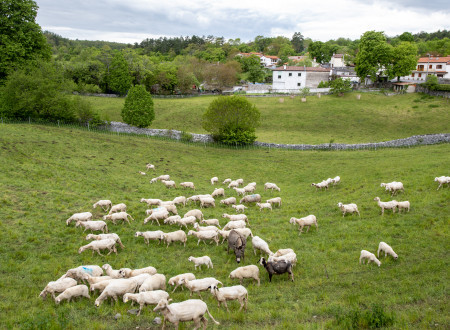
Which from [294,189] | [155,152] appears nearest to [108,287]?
[294,189]

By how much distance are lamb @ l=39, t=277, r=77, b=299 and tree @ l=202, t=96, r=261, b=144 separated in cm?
3746

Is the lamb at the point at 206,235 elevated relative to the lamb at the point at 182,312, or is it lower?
lower

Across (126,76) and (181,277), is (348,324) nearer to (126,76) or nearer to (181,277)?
(181,277)

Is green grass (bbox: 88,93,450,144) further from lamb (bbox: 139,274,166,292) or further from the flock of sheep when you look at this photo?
lamb (bbox: 139,274,166,292)

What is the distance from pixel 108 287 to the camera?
38.8ft

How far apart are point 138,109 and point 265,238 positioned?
41.9m

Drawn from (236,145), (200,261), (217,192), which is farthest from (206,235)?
(236,145)

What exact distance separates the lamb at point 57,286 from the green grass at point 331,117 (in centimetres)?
4456

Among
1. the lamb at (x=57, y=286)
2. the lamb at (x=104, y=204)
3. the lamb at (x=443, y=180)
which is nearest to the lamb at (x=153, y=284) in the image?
the lamb at (x=57, y=286)

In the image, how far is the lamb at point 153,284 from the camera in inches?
473

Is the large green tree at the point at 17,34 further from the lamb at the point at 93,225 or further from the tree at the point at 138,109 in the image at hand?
the lamb at the point at 93,225

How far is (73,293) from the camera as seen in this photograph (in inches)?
464

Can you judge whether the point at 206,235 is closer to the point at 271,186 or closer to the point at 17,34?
the point at 271,186

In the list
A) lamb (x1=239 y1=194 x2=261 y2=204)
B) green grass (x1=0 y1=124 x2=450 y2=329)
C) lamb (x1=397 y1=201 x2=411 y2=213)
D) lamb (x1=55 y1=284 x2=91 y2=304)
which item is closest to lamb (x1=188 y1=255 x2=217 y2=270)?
green grass (x1=0 y1=124 x2=450 y2=329)
